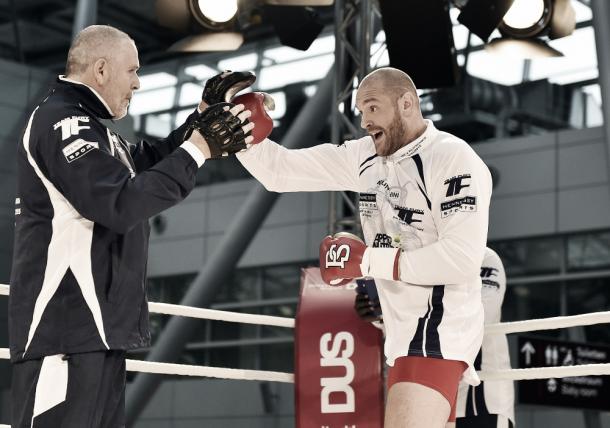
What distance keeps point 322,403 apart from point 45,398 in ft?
5.60

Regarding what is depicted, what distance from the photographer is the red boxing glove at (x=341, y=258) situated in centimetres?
312

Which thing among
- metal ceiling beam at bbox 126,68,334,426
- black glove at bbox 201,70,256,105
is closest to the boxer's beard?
black glove at bbox 201,70,256,105

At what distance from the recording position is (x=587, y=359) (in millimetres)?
8148

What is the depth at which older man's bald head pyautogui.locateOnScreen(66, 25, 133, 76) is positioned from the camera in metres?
2.69

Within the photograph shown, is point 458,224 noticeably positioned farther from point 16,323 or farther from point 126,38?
point 16,323

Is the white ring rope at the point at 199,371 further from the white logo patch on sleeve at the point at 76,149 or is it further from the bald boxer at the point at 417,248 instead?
the white logo patch on sleeve at the point at 76,149

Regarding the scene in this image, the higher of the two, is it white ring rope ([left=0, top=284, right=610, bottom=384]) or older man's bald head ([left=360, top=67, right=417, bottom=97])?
older man's bald head ([left=360, top=67, right=417, bottom=97])

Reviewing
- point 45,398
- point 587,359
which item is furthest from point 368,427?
point 587,359

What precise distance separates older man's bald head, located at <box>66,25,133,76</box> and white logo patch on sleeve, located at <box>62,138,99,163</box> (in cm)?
31

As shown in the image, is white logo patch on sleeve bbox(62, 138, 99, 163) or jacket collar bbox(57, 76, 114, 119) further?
jacket collar bbox(57, 76, 114, 119)

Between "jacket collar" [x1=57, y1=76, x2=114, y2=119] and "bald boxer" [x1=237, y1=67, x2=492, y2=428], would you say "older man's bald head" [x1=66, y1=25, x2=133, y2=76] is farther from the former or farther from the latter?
"bald boxer" [x1=237, y1=67, x2=492, y2=428]

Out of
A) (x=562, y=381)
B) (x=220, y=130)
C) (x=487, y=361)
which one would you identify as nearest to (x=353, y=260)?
(x=220, y=130)

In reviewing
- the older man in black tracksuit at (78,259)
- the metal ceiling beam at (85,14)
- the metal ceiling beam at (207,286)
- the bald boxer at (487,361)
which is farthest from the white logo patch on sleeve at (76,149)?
the metal ceiling beam at (85,14)

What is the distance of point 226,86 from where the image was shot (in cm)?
327
